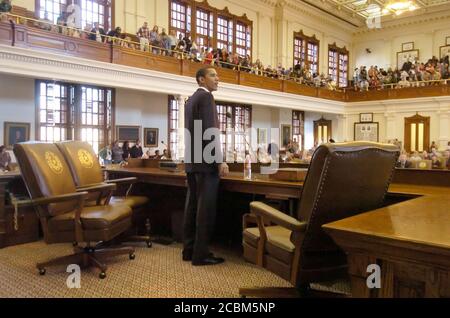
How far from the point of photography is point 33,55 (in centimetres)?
832

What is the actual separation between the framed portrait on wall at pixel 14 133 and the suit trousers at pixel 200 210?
792cm

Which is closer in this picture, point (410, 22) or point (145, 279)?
point (145, 279)

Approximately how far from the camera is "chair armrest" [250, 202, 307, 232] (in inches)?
83.7

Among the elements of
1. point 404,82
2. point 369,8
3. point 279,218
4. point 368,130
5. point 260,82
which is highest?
point 369,8

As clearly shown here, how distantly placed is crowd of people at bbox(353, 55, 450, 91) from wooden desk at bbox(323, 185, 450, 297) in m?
17.6

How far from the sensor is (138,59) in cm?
1037

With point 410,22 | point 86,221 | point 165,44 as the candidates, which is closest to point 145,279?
point 86,221

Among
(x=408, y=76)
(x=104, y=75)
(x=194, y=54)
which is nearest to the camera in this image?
(x=104, y=75)

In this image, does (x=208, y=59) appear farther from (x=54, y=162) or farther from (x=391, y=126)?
(x=391, y=126)

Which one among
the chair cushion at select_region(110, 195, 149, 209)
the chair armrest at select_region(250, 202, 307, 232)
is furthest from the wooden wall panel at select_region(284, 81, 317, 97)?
the chair armrest at select_region(250, 202, 307, 232)

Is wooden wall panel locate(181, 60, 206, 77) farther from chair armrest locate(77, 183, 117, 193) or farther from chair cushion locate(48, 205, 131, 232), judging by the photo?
chair cushion locate(48, 205, 131, 232)

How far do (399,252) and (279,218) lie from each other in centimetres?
95
